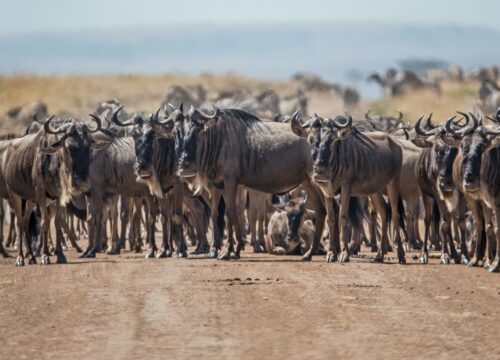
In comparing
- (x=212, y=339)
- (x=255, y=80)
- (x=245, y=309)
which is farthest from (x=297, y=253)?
(x=255, y=80)

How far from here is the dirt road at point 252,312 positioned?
1032 cm

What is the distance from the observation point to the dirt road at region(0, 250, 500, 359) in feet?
33.9

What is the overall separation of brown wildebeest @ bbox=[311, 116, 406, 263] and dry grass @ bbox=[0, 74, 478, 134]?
1432 inches

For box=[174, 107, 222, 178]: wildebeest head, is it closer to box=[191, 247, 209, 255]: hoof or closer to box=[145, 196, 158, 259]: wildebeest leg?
box=[145, 196, 158, 259]: wildebeest leg

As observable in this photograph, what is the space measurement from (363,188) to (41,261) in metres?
4.36

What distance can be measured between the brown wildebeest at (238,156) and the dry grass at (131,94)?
36.0m

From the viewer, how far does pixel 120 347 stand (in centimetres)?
1035

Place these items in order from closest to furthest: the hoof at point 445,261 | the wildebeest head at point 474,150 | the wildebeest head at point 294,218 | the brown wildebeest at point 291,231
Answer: the wildebeest head at point 474,150
the hoof at point 445,261
the wildebeest head at point 294,218
the brown wildebeest at point 291,231

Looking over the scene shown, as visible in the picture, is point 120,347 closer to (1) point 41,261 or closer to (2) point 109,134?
(1) point 41,261

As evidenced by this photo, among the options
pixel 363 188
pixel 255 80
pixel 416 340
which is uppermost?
pixel 255 80

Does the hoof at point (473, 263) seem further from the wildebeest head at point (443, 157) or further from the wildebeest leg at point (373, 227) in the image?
the wildebeest leg at point (373, 227)

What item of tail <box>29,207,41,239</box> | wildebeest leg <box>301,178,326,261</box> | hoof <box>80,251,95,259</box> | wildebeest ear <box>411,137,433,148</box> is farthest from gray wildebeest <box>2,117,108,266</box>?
wildebeest ear <box>411,137,433,148</box>

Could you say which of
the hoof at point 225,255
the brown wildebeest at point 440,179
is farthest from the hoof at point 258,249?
the brown wildebeest at point 440,179

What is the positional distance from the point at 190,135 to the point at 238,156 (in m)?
0.72
